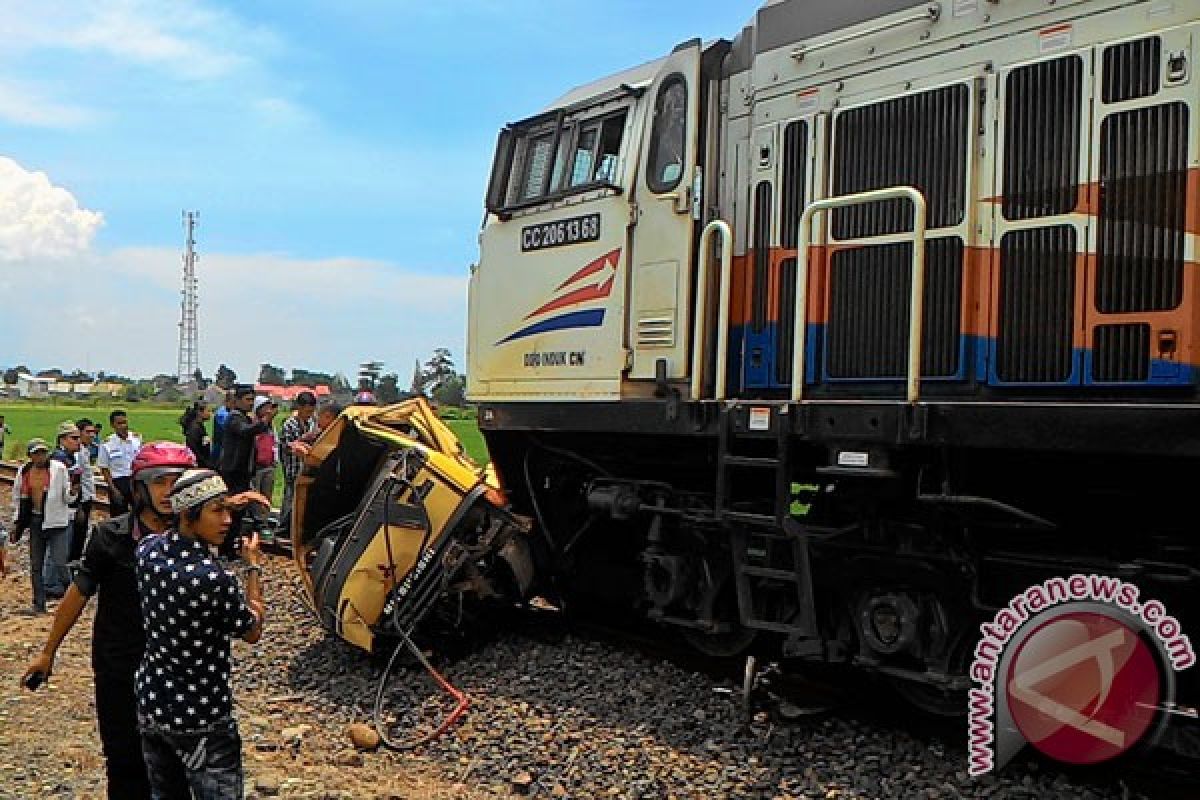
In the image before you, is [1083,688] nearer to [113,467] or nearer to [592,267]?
[592,267]

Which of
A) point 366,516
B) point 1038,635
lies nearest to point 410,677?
point 366,516

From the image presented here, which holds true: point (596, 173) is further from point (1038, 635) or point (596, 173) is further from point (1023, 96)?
point (1038, 635)

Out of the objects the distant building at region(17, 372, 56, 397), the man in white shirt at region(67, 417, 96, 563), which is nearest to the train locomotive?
the man in white shirt at region(67, 417, 96, 563)

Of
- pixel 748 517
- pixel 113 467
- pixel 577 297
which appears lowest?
pixel 113 467

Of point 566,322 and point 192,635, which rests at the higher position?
point 566,322

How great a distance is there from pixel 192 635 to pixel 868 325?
3.74m

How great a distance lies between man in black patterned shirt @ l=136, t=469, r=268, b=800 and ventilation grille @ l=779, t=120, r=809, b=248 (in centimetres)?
375

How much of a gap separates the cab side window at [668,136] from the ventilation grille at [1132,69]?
8.42ft

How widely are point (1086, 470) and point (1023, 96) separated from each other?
70.5 inches

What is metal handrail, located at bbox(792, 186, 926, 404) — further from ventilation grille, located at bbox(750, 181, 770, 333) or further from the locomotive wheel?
the locomotive wheel

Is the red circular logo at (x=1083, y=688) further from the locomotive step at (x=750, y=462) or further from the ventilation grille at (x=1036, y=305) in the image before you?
the locomotive step at (x=750, y=462)

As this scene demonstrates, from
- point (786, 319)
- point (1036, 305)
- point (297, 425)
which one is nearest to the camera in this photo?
point (1036, 305)

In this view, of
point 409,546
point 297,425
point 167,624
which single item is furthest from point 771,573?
point 297,425

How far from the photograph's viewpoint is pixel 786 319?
6676mm
